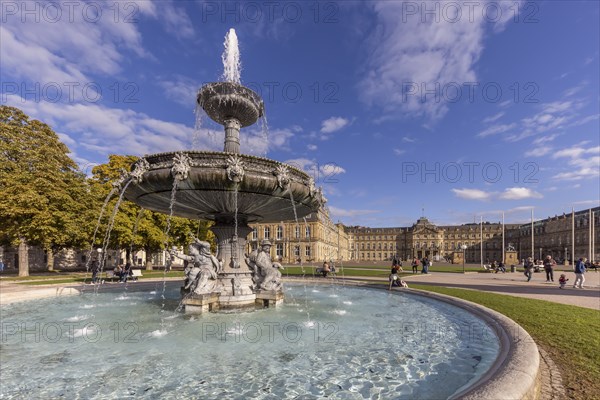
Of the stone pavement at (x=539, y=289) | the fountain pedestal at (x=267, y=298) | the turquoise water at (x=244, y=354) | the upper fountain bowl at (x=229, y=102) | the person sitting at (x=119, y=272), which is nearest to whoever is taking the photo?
the turquoise water at (x=244, y=354)

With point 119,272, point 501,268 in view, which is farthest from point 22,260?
point 501,268

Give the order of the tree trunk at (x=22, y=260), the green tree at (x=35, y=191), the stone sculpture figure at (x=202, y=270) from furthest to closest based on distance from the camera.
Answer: the tree trunk at (x=22, y=260), the green tree at (x=35, y=191), the stone sculpture figure at (x=202, y=270)

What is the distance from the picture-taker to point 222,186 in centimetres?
768

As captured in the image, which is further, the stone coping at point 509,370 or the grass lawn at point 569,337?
the grass lawn at point 569,337

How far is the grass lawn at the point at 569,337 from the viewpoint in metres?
3.79

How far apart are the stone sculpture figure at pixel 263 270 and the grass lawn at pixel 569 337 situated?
648 cm

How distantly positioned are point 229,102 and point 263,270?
562 cm

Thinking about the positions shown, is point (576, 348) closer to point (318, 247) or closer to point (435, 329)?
point (435, 329)

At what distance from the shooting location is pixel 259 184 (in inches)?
309

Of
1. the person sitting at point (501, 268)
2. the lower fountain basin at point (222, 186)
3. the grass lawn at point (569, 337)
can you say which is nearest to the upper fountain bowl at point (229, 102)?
the lower fountain basin at point (222, 186)

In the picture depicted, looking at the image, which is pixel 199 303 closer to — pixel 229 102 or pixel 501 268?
pixel 229 102

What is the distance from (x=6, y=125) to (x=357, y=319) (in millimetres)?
31754

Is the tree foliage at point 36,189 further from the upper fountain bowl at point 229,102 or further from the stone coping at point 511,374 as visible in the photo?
the stone coping at point 511,374

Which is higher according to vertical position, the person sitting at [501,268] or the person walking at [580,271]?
the person walking at [580,271]
